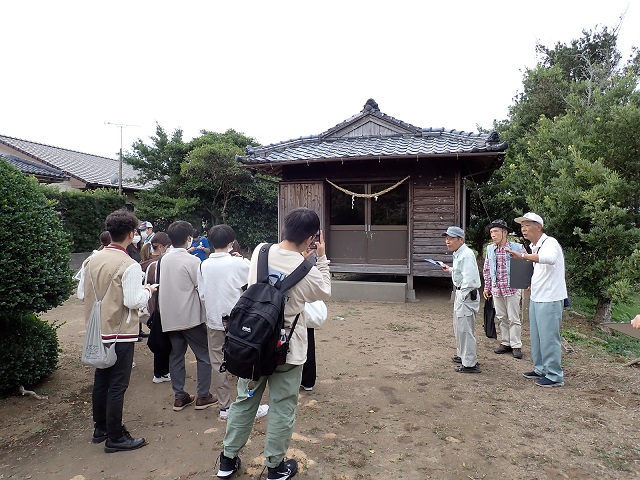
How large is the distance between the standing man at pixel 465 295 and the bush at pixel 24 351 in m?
4.62

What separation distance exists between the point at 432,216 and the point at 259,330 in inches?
314

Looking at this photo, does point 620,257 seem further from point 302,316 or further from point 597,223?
point 302,316

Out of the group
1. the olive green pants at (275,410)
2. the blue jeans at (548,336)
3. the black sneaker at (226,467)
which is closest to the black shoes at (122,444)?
the black sneaker at (226,467)

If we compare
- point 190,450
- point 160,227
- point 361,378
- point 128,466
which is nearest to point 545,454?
point 361,378

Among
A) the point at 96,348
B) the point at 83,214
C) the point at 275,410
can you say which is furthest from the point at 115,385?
the point at 83,214

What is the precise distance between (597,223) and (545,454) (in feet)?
17.2

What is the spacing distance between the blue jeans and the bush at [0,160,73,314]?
5.05 m

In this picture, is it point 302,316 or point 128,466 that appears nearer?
point 302,316

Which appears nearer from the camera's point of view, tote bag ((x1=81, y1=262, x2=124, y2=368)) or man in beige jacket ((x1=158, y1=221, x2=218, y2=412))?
tote bag ((x1=81, y1=262, x2=124, y2=368))

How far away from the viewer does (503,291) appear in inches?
218

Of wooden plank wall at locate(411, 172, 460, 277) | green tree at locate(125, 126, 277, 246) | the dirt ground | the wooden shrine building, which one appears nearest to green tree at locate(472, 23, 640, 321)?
the wooden shrine building

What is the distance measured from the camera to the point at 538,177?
8703mm

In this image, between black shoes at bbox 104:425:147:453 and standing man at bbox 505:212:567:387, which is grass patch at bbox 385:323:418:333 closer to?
standing man at bbox 505:212:567:387

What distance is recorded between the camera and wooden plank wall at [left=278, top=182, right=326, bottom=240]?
10.1 m
